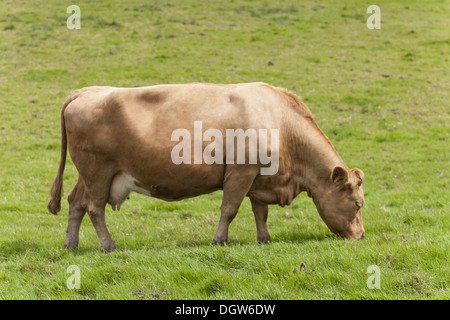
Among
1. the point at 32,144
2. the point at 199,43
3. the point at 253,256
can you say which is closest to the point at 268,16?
the point at 199,43

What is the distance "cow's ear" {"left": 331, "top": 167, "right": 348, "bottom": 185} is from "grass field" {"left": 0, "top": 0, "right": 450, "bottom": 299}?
0.89m

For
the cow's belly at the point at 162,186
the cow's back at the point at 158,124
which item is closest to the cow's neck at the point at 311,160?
the cow's back at the point at 158,124

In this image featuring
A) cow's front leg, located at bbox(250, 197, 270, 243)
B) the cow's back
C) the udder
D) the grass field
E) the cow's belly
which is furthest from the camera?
cow's front leg, located at bbox(250, 197, 270, 243)

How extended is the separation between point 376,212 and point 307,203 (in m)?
2.08

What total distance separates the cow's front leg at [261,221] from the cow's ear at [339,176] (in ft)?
3.75

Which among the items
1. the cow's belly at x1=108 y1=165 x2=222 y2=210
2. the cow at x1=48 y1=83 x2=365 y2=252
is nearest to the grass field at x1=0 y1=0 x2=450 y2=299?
the cow at x1=48 y1=83 x2=365 y2=252

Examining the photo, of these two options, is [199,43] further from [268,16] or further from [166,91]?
[166,91]

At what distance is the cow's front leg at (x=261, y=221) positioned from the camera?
8141 millimetres

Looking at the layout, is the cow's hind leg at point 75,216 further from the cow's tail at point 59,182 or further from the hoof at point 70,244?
the cow's tail at point 59,182

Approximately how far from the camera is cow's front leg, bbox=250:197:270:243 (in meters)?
8.14

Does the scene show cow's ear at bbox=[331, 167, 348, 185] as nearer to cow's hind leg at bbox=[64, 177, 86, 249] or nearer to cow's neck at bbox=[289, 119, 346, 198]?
cow's neck at bbox=[289, 119, 346, 198]

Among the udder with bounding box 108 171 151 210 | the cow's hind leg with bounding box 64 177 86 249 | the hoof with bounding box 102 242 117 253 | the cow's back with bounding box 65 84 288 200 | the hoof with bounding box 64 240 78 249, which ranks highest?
the cow's back with bounding box 65 84 288 200

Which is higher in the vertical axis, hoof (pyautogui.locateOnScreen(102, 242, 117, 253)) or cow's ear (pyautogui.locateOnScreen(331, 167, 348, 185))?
cow's ear (pyautogui.locateOnScreen(331, 167, 348, 185))

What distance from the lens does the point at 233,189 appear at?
764cm
